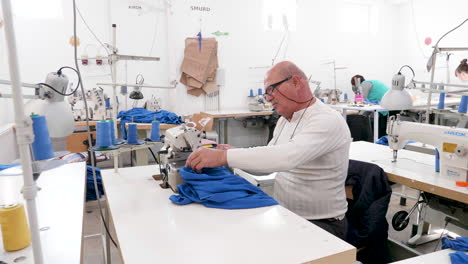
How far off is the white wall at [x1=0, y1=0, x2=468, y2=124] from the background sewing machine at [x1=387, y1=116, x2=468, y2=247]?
4.03 m

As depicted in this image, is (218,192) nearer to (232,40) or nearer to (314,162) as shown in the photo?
(314,162)

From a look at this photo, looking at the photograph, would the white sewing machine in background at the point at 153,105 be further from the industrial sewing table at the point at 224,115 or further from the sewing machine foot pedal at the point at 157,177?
the sewing machine foot pedal at the point at 157,177

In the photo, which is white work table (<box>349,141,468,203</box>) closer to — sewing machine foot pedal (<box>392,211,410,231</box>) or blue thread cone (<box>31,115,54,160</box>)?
sewing machine foot pedal (<box>392,211,410,231</box>)

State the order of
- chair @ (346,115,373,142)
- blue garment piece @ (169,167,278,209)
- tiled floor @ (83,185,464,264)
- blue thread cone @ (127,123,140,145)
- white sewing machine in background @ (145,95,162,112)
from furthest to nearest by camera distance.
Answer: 1. white sewing machine in background @ (145,95,162,112)
2. chair @ (346,115,373,142)
3. tiled floor @ (83,185,464,264)
4. blue thread cone @ (127,123,140,145)
5. blue garment piece @ (169,167,278,209)

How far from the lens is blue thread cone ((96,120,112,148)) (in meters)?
1.80

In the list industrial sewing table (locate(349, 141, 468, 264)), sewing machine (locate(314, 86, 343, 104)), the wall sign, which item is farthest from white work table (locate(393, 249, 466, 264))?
the wall sign

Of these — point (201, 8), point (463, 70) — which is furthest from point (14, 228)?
point (463, 70)

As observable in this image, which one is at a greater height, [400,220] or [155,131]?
[155,131]

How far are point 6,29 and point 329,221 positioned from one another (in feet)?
5.03

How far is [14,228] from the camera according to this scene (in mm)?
998

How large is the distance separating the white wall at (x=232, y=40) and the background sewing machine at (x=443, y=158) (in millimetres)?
4029

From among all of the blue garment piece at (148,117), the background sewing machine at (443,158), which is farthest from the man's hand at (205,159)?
the blue garment piece at (148,117)

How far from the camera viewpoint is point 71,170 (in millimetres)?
1949

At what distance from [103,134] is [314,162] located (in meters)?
1.11
